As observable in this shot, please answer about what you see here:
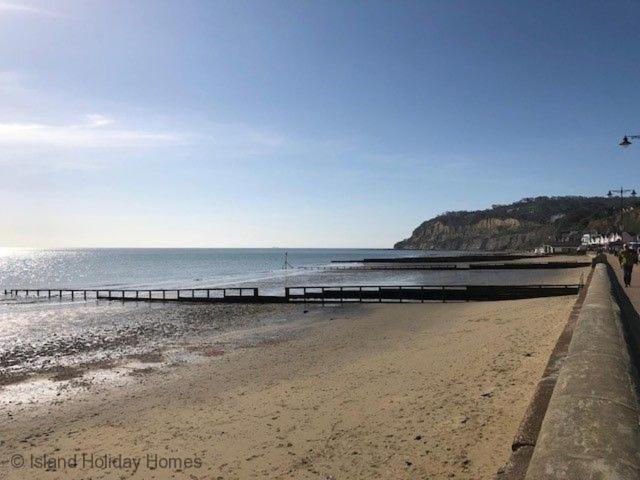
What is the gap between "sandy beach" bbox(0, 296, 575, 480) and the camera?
675 centimetres

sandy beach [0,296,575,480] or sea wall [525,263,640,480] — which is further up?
sea wall [525,263,640,480]

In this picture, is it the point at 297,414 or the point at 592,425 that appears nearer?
the point at 592,425

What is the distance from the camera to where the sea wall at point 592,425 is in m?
2.44

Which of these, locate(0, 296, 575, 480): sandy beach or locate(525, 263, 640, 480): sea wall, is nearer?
locate(525, 263, 640, 480): sea wall

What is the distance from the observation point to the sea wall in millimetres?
2443

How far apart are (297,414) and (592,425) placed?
6.83 m

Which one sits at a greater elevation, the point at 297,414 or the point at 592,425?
the point at 592,425

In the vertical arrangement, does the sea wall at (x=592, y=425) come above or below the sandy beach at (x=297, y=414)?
above

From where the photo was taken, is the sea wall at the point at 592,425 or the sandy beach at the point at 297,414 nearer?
the sea wall at the point at 592,425

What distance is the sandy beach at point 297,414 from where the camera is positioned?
22.1 feet

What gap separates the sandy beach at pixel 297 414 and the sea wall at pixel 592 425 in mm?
2236

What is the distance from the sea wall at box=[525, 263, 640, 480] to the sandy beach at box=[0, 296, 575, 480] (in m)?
2.24

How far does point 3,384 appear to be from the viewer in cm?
1356

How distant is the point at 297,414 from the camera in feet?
29.4
